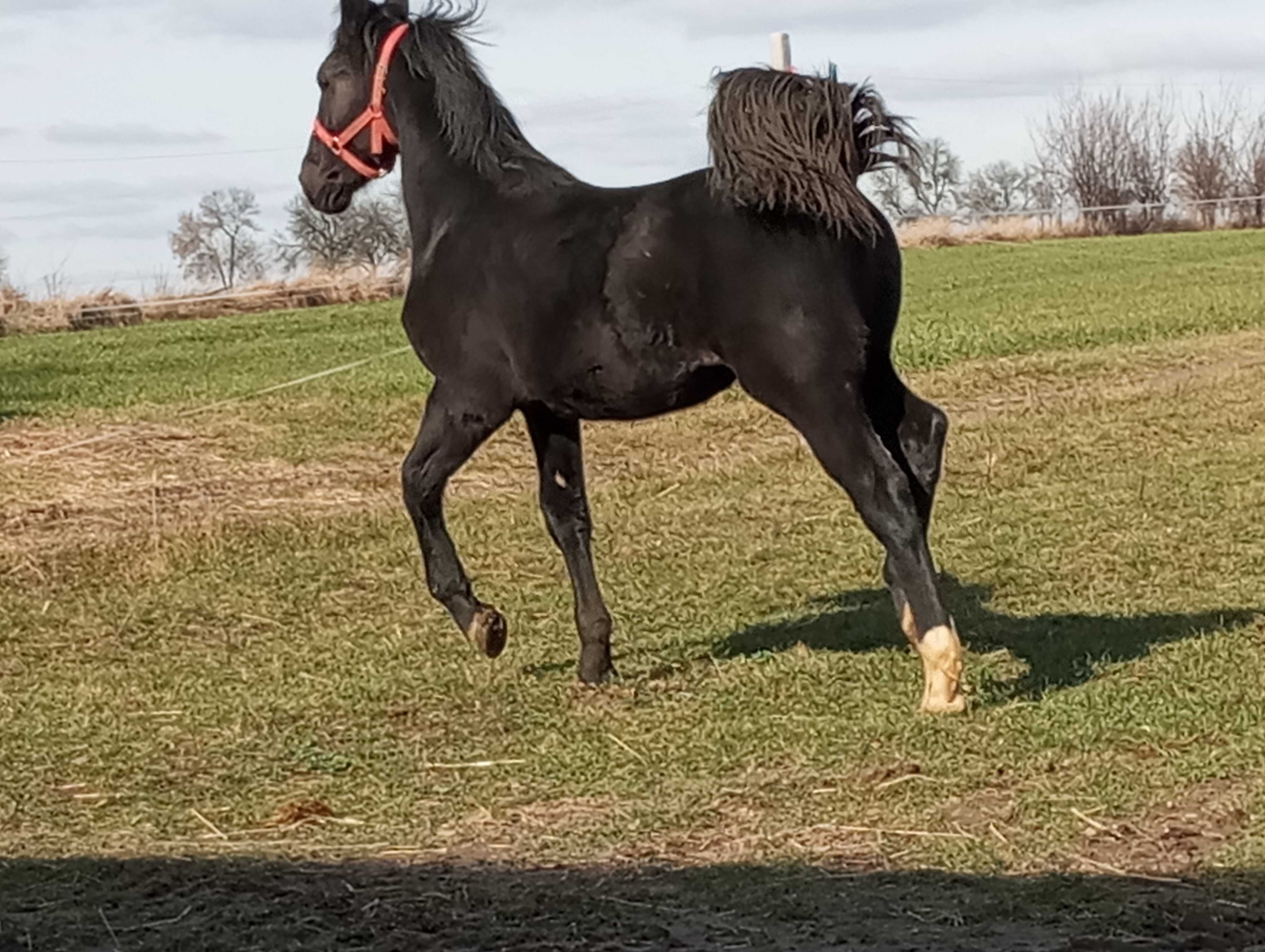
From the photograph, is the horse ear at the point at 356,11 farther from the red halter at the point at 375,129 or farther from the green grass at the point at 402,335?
the green grass at the point at 402,335

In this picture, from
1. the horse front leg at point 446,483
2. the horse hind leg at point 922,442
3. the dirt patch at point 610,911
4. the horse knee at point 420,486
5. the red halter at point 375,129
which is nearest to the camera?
the dirt patch at point 610,911

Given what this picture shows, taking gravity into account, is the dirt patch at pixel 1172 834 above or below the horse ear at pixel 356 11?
below

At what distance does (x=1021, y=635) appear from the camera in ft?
28.6

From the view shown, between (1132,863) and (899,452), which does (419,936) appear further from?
(899,452)

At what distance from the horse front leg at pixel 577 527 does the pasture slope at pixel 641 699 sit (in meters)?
0.19

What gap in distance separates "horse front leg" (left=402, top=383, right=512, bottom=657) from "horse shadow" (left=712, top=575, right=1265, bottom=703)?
131 cm

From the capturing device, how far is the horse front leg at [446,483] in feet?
24.7

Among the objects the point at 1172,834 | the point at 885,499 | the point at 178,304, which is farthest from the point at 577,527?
the point at 178,304

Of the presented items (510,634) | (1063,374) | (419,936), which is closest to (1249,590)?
(510,634)

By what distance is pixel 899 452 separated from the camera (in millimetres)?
7387

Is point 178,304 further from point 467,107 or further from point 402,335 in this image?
point 467,107

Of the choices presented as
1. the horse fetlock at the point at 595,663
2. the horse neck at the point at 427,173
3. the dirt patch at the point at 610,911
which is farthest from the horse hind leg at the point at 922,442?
the dirt patch at the point at 610,911

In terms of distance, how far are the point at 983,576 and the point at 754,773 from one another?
4199mm

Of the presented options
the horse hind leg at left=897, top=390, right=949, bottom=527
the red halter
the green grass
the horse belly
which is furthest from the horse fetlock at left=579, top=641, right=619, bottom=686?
the green grass
